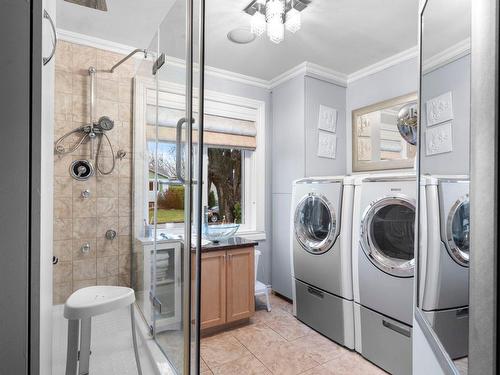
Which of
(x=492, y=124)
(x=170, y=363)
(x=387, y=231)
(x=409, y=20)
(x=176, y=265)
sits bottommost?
(x=170, y=363)

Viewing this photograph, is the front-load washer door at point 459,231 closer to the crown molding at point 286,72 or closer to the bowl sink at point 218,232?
the crown molding at point 286,72

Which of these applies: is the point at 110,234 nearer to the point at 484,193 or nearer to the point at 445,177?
the point at 445,177

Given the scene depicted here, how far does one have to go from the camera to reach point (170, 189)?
1824mm

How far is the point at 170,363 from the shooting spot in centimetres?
174

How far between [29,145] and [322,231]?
2324 millimetres

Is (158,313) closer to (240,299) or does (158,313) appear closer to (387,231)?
(240,299)

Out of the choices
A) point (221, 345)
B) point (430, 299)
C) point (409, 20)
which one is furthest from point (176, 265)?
point (409, 20)

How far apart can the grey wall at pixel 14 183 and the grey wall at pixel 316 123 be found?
2.67 meters

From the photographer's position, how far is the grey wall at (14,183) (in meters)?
0.47

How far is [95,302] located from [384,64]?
10.2 ft

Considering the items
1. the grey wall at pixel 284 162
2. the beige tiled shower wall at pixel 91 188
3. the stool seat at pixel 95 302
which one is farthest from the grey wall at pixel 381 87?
the stool seat at pixel 95 302

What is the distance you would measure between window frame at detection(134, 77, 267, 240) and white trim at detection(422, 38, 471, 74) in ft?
6.52

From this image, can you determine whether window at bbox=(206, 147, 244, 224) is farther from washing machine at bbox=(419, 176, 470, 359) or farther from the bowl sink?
washing machine at bbox=(419, 176, 470, 359)

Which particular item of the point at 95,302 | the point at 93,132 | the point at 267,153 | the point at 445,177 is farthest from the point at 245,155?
the point at 445,177
